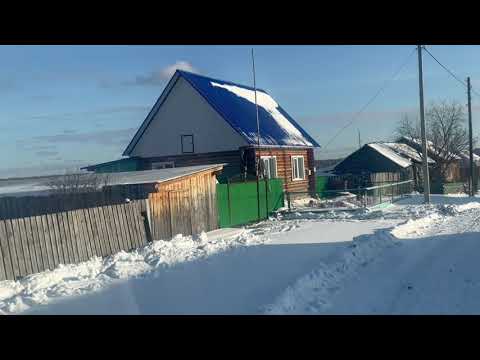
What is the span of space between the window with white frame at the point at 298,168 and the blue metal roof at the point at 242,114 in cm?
100

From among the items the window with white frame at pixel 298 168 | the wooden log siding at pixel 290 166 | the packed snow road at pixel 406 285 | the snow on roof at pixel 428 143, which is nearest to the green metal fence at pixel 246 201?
the wooden log siding at pixel 290 166

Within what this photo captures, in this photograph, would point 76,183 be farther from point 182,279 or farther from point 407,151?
point 407,151

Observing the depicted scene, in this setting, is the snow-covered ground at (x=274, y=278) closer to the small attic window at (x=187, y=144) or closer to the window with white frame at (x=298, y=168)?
the small attic window at (x=187, y=144)

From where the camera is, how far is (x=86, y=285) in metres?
9.23

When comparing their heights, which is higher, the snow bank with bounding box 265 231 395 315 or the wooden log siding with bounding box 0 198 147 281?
the wooden log siding with bounding box 0 198 147 281

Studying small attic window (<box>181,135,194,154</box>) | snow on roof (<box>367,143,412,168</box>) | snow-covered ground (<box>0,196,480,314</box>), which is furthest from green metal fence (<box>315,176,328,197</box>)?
snow-covered ground (<box>0,196,480,314</box>)

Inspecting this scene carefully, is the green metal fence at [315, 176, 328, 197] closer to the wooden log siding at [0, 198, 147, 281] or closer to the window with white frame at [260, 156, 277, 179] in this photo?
the window with white frame at [260, 156, 277, 179]

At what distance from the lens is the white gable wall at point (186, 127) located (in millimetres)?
26641

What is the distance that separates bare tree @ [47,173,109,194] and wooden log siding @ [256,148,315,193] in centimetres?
1042

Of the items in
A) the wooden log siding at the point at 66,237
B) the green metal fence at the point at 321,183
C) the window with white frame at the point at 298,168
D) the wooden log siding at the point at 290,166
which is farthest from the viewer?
the green metal fence at the point at 321,183

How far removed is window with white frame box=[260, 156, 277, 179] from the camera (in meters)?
25.8

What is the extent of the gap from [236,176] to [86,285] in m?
16.7
